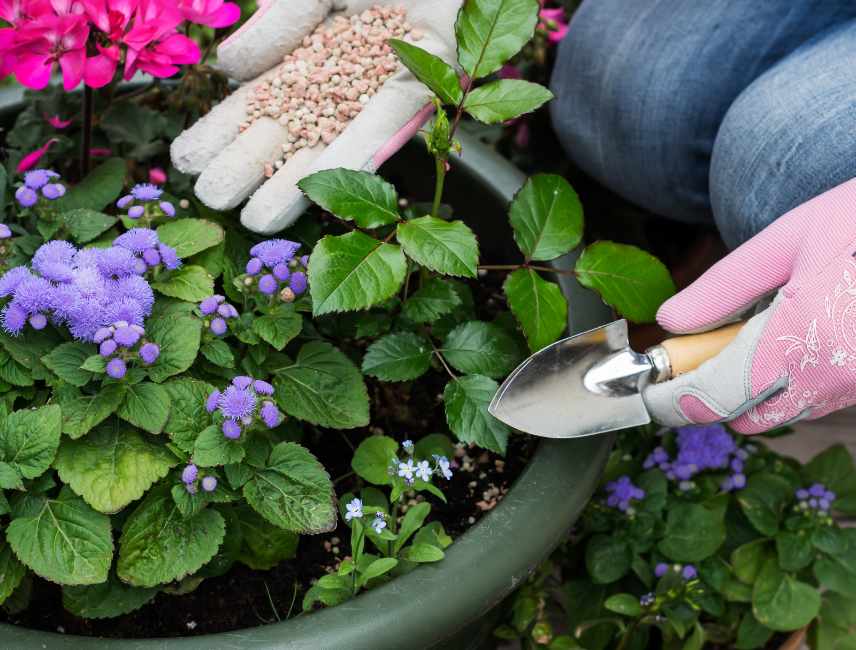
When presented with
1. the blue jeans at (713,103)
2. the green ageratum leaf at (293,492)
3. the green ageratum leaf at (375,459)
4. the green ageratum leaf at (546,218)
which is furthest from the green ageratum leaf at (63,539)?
the blue jeans at (713,103)

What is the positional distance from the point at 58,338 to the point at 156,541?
0.68 ft

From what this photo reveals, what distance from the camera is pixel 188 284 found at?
0.91 m

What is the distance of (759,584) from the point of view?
3.75 ft

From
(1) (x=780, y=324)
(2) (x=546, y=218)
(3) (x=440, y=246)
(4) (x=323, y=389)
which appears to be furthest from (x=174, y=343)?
(1) (x=780, y=324)

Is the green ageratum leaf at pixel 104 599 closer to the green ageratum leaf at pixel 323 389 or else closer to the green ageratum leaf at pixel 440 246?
the green ageratum leaf at pixel 323 389

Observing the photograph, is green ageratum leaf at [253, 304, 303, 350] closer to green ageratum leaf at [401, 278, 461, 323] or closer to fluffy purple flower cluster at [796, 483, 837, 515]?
green ageratum leaf at [401, 278, 461, 323]

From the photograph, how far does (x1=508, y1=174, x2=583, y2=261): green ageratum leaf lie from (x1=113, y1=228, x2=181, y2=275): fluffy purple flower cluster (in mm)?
328

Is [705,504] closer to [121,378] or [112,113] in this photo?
[121,378]

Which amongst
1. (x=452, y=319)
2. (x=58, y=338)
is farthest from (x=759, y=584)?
(x=58, y=338)

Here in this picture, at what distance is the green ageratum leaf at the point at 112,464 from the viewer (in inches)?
30.8

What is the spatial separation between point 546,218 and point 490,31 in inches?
7.3

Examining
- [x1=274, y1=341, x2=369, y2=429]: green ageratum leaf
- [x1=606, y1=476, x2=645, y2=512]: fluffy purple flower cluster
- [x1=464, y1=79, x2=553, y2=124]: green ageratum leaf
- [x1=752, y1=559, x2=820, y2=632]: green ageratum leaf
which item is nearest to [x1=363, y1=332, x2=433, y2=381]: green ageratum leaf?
[x1=274, y1=341, x2=369, y2=429]: green ageratum leaf

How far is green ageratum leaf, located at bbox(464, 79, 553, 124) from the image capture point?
869mm

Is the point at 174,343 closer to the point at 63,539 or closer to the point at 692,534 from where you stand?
the point at 63,539
